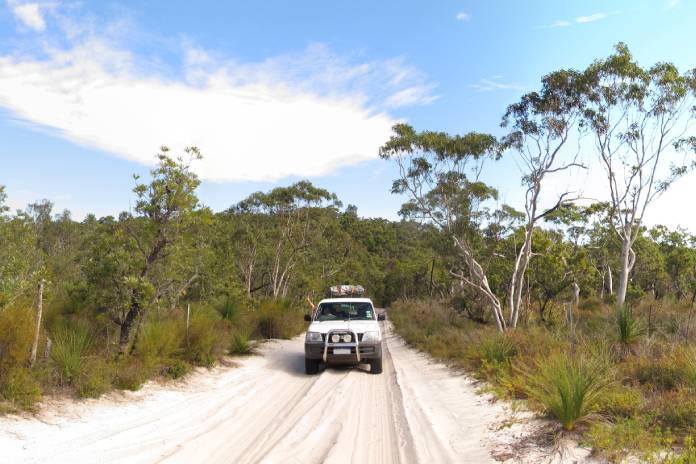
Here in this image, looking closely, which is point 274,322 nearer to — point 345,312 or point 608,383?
point 345,312

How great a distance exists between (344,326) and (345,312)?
132 centimetres

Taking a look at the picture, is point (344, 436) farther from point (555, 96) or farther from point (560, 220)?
point (560, 220)

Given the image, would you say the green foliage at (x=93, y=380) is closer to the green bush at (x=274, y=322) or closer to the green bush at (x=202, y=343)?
the green bush at (x=202, y=343)

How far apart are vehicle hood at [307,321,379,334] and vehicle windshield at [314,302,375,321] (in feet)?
1.32

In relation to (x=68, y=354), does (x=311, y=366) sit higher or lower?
lower

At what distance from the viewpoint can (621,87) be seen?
52.6 feet

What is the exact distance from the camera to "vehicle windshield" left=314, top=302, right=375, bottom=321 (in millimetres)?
11691

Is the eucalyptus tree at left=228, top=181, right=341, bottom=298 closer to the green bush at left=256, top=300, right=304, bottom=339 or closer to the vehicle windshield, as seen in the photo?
the green bush at left=256, top=300, right=304, bottom=339

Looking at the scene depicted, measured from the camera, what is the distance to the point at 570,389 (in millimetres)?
5480

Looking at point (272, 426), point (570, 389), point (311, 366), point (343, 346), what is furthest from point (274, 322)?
point (570, 389)

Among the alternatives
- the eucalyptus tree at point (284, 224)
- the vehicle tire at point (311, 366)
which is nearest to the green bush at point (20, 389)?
the vehicle tire at point (311, 366)

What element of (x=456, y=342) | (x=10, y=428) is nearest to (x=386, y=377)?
(x=456, y=342)

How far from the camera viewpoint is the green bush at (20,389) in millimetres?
5676

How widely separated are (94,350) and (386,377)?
588cm
